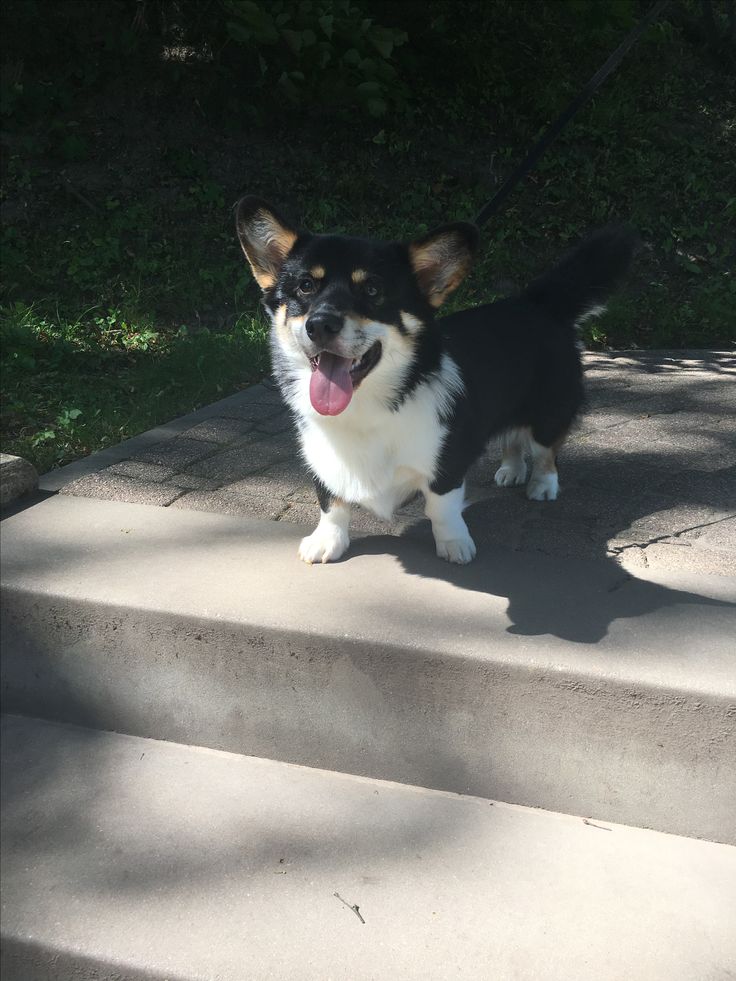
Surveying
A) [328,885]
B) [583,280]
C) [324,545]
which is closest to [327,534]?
[324,545]

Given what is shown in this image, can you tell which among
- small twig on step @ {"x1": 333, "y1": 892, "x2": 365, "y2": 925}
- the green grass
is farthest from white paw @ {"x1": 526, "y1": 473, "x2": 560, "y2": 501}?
the green grass

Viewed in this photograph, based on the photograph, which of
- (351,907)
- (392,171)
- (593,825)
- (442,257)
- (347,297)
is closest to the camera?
(351,907)

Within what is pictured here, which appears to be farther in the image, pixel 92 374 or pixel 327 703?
pixel 92 374

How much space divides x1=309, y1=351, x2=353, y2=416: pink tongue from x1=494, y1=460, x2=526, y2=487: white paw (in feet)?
3.28

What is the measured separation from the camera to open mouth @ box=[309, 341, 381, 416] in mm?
2225

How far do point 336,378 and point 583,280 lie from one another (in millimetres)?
1163

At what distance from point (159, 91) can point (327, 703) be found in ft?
18.4

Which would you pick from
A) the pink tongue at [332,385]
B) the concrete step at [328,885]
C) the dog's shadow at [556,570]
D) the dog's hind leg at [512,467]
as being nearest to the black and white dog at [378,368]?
the pink tongue at [332,385]

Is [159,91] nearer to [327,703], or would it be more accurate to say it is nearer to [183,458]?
[183,458]

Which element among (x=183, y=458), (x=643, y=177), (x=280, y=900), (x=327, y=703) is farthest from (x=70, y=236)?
(x=280, y=900)

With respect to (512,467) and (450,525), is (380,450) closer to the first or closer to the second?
(450,525)

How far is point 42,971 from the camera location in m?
1.83

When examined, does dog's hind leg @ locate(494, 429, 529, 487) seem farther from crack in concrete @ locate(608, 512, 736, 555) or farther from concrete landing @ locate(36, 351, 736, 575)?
crack in concrete @ locate(608, 512, 736, 555)

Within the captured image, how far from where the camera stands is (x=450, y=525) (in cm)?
247
